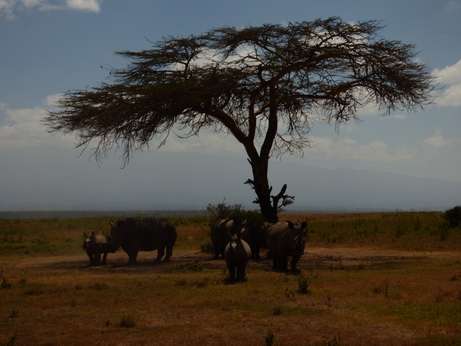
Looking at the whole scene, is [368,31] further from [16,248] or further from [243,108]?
[16,248]

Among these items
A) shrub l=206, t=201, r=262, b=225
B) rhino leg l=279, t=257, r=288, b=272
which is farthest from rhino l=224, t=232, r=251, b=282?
shrub l=206, t=201, r=262, b=225

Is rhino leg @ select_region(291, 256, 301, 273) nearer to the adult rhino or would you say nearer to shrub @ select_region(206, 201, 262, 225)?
the adult rhino

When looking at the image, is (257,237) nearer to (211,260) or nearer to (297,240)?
(211,260)

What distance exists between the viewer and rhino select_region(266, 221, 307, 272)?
633 inches

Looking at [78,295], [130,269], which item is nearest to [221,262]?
[130,269]

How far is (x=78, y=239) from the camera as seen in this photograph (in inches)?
1181

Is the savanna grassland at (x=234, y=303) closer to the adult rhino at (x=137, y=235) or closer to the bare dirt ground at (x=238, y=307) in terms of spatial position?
the bare dirt ground at (x=238, y=307)

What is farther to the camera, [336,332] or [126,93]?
[126,93]

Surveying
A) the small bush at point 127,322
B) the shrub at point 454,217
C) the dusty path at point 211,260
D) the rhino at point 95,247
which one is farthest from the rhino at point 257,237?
the shrub at point 454,217

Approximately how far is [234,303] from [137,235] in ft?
29.7

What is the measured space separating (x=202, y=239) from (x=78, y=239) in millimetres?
6981

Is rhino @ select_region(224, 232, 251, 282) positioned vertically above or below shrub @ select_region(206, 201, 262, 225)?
below

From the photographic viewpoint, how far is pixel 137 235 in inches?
766

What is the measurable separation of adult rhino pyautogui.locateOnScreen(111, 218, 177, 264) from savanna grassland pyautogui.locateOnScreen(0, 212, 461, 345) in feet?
2.15
